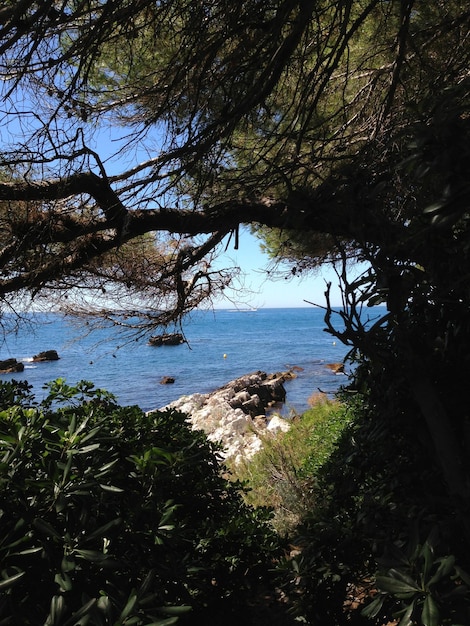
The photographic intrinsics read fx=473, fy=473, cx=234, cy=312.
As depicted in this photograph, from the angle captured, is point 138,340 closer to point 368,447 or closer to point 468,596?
point 368,447

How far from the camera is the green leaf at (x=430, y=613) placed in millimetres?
1090

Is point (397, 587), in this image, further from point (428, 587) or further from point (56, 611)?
point (56, 611)

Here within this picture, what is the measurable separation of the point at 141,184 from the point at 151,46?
5.50 feet

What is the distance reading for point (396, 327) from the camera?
1.67m

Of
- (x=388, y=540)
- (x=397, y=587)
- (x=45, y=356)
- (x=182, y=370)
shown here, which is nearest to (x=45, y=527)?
(x=397, y=587)

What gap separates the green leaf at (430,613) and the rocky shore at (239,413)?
708 cm

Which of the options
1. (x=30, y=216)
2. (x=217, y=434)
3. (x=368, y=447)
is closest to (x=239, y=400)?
(x=217, y=434)

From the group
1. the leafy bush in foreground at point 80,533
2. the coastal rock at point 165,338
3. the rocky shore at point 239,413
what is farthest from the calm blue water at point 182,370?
the leafy bush in foreground at point 80,533

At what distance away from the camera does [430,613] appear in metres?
1.10

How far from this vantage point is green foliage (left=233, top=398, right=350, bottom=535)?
4.18 m

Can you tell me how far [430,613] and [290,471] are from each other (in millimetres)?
4393

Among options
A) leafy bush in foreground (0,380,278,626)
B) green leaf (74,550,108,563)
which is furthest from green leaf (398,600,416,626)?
green leaf (74,550,108,563)

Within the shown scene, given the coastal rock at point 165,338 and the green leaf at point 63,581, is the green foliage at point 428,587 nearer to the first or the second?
the green leaf at point 63,581

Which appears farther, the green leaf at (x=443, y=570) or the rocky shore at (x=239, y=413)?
the rocky shore at (x=239, y=413)
